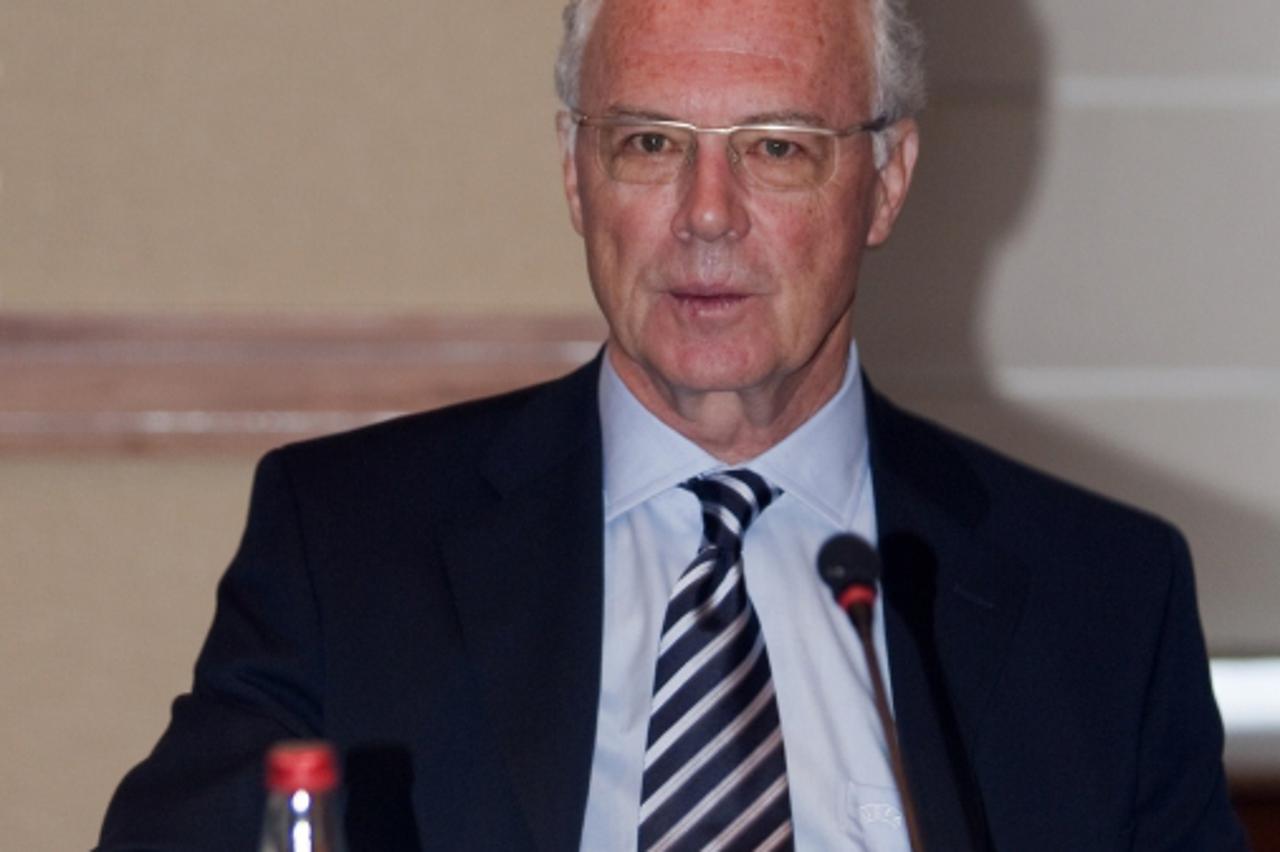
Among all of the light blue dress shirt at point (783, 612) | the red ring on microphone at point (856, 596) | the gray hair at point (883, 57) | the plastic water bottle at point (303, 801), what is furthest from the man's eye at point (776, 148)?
the plastic water bottle at point (303, 801)

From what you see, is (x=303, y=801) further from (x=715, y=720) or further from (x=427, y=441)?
(x=427, y=441)

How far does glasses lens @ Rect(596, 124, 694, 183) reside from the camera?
6.73 feet

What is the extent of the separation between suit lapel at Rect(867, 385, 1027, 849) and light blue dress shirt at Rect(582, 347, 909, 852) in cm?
4

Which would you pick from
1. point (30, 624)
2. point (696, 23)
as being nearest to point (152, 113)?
point (30, 624)

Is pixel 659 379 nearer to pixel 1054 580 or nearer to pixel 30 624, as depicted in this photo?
pixel 1054 580

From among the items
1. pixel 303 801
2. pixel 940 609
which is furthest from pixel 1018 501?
pixel 303 801

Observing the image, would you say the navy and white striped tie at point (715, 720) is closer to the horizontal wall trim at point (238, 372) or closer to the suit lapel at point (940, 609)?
the suit lapel at point (940, 609)

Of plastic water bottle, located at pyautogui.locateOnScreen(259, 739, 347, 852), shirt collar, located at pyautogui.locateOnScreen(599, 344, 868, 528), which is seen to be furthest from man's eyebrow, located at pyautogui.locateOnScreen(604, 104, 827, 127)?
plastic water bottle, located at pyautogui.locateOnScreen(259, 739, 347, 852)

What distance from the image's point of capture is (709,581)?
2.03m

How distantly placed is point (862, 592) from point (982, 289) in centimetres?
242

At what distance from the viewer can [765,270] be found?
206 centimetres

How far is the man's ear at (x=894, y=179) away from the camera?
7.39 ft

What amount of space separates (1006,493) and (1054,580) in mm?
130

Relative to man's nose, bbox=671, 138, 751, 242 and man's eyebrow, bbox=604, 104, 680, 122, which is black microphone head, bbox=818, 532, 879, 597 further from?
man's eyebrow, bbox=604, 104, 680, 122
